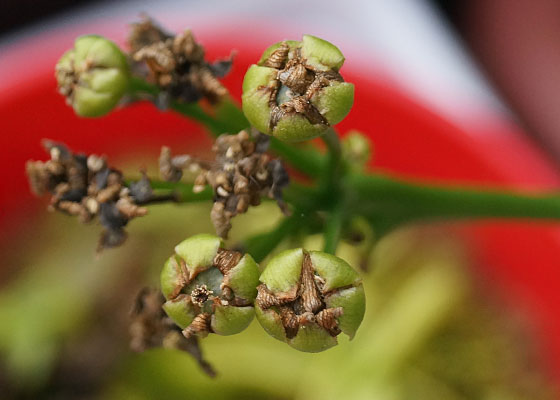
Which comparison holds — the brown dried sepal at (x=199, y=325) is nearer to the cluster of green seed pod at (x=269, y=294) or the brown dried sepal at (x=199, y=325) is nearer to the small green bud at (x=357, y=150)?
the cluster of green seed pod at (x=269, y=294)

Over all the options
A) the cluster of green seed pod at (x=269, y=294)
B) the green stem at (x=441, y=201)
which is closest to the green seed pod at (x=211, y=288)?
the cluster of green seed pod at (x=269, y=294)

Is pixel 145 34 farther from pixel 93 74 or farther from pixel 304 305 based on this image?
pixel 304 305

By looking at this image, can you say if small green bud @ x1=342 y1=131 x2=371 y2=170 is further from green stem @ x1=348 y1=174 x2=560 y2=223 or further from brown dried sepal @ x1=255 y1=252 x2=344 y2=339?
brown dried sepal @ x1=255 y1=252 x2=344 y2=339

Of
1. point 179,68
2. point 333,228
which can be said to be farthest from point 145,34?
point 333,228

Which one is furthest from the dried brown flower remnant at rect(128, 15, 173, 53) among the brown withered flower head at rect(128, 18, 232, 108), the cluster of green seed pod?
the cluster of green seed pod

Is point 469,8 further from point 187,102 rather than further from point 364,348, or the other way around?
point 187,102
